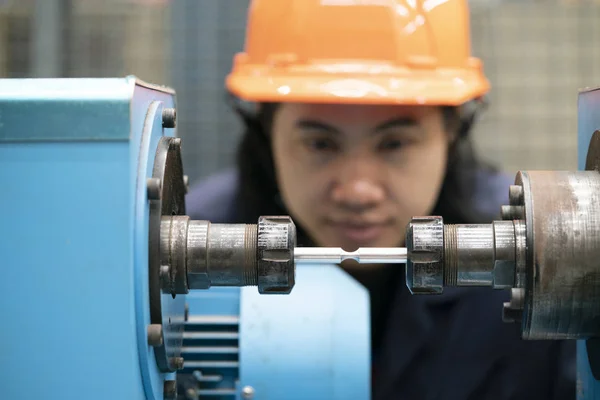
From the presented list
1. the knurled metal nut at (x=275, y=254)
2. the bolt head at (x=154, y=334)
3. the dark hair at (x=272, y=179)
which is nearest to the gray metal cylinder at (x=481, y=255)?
the knurled metal nut at (x=275, y=254)

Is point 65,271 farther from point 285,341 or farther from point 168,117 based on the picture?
point 285,341

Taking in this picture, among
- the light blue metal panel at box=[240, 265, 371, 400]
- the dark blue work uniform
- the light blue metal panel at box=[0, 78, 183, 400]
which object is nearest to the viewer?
the light blue metal panel at box=[0, 78, 183, 400]

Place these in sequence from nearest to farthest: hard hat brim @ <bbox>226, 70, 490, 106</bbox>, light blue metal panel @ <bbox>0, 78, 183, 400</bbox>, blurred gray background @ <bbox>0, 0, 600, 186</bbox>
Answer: light blue metal panel @ <bbox>0, 78, 183, 400</bbox> → hard hat brim @ <bbox>226, 70, 490, 106</bbox> → blurred gray background @ <bbox>0, 0, 600, 186</bbox>

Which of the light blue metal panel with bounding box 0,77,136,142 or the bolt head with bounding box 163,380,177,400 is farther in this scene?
the bolt head with bounding box 163,380,177,400

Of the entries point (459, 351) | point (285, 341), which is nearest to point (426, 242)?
point (285, 341)

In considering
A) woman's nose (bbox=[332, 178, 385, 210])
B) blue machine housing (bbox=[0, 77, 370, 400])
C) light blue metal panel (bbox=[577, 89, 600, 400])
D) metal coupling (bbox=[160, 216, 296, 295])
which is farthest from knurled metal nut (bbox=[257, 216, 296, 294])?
woman's nose (bbox=[332, 178, 385, 210])

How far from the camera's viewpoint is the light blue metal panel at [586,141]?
68cm

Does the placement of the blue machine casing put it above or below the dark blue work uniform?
above

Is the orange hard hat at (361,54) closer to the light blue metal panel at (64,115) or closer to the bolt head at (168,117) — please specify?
the bolt head at (168,117)

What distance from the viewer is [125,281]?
0.52 metres

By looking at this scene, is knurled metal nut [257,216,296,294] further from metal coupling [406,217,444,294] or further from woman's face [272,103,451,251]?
woman's face [272,103,451,251]

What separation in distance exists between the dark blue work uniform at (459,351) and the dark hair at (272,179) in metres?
0.17

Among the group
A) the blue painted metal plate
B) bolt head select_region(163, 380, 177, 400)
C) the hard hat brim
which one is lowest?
bolt head select_region(163, 380, 177, 400)

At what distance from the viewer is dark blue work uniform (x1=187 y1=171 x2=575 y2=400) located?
1160mm
